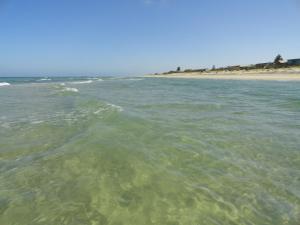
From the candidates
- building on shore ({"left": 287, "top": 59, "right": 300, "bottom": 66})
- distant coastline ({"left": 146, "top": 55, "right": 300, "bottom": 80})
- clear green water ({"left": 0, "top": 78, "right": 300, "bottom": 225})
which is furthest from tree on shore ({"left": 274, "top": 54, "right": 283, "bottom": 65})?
clear green water ({"left": 0, "top": 78, "right": 300, "bottom": 225})

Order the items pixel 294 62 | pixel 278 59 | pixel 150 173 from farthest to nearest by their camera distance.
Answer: pixel 278 59
pixel 294 62
pixel 150 173

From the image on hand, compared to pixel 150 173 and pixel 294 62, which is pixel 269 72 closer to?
pixel 294 62

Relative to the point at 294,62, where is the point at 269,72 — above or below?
below

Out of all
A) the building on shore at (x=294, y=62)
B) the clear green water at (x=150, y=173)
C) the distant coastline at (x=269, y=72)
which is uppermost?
the clear green water at (x=150, y=173)

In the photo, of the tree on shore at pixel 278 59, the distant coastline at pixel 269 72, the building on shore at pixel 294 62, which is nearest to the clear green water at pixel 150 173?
the distant coastline at pixel 269 72

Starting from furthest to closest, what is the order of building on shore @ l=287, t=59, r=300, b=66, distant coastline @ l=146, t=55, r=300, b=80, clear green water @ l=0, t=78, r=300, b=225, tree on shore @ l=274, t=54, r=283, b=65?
1. tree on shore @ l=274, t=54, r=283, b=65
2. building on shore @ l=287, t=59, r=300, b=66
3. distant coastline @ l=146, t=55, r=300, b=80
4. clear green water @ l=0, t=78, r=300, b=225

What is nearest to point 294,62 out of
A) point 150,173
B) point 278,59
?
point 278,59

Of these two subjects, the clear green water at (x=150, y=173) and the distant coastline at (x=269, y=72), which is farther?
the distant coastline at (x=269, y=72)

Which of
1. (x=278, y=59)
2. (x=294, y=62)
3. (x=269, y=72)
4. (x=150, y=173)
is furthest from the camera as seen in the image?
(x=278, y=59)

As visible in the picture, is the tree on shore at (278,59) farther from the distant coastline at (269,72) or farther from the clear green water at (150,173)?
the clear green water at (150,173)

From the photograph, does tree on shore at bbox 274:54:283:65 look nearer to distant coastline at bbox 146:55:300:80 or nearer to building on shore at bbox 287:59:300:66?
distant coastline at bbox 146:55:300:80

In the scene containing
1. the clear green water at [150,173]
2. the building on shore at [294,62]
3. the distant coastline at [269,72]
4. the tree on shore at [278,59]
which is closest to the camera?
the clear green water at [150,173]

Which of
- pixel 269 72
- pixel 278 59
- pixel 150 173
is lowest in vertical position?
pixel 269 72

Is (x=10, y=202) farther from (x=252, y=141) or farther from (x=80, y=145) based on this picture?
(x=252, y=141)
